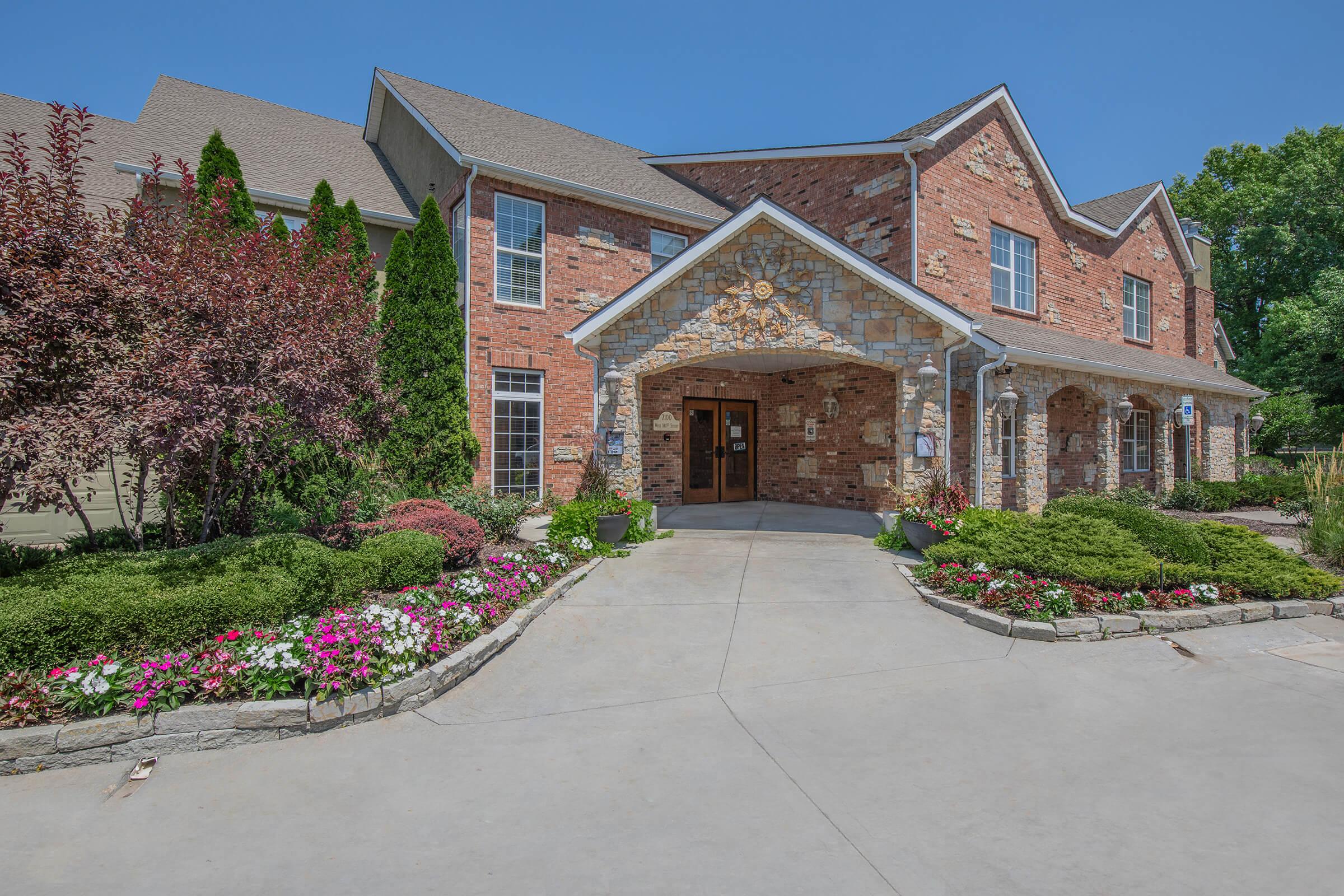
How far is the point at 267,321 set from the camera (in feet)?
18.7

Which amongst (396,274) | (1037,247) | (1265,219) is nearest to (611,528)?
(396,274)

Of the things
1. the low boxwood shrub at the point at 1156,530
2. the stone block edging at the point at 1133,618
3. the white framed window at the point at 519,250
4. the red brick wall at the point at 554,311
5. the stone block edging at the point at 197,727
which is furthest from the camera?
the white framed window at the point at 519,250

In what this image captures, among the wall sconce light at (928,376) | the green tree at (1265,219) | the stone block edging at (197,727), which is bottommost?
the stone block edging at (197,727)

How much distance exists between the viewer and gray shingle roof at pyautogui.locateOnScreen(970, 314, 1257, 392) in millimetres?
12086

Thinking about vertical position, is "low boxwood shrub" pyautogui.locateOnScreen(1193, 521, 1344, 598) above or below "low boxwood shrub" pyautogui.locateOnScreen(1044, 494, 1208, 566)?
below

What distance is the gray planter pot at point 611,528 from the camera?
9430 millimetres

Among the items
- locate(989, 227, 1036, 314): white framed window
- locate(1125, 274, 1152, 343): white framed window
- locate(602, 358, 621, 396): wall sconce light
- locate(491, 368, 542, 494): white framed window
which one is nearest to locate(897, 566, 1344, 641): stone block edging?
locate(602, 358, 621, 396): wall sconce light

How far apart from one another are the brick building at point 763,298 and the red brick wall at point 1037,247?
67 millimetres

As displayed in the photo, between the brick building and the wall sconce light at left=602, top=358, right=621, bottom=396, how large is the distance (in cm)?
2

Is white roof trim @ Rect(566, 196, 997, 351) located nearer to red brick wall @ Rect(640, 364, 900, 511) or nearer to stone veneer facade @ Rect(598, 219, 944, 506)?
stone veneer facade @ Rect(598, 219, 944, 506)

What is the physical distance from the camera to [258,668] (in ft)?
13.9

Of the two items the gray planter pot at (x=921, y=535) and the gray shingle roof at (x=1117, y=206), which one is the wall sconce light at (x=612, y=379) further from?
the gray shingle roof at (x=1117, y=206)

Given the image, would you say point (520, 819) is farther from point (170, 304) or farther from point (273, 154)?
point (273, 154)

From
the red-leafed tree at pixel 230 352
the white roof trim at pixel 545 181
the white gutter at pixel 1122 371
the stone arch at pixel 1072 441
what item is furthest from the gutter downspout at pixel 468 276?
the stone arch at pixel 1072 441
